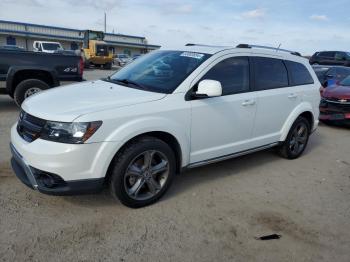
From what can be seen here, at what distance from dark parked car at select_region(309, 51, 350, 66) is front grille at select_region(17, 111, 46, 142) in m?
21.2

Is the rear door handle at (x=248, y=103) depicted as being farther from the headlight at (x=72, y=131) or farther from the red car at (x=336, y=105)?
the red car at (x=336, y=105)

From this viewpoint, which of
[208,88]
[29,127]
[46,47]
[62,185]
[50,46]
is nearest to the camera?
[62,185]

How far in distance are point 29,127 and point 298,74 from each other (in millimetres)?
4189

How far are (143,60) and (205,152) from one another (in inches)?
63.9

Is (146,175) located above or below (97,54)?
below

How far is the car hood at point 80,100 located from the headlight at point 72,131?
7cm

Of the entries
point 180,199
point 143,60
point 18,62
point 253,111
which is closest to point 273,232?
point 180,199

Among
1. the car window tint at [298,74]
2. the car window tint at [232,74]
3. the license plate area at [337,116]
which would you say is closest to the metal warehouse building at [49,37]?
the license plate area at [337,116]

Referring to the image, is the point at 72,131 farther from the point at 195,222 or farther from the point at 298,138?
the point at 298,138

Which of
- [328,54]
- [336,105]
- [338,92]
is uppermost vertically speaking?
[328,54]

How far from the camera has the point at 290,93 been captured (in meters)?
5.29

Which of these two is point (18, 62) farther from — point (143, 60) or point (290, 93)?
point (290, 93)

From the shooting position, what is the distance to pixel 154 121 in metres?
3.56

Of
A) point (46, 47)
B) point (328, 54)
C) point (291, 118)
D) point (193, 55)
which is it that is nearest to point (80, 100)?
point (193, 55)
